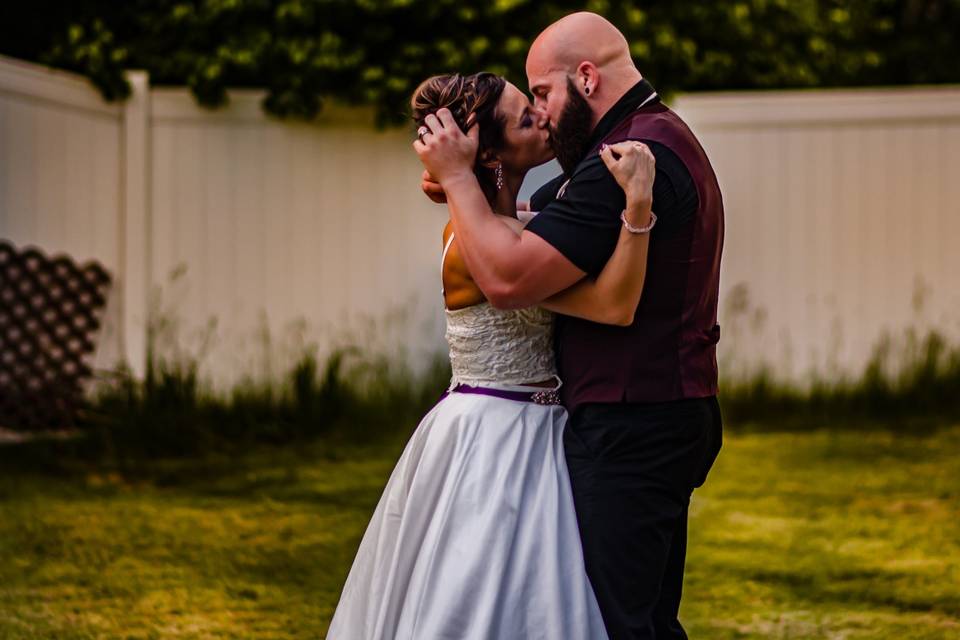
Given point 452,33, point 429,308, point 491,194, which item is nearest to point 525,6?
point 452,33

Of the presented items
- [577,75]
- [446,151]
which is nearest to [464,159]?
[446,151]

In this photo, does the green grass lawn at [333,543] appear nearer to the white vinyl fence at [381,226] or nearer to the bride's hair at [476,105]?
the white vinyl fence at [381,226]

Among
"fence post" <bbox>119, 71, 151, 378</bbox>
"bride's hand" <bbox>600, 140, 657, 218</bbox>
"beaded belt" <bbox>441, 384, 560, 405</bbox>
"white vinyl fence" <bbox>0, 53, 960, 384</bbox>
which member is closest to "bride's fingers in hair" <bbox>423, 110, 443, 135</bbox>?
"bride's hand" <bbox>600, 140, 657, 218</bbox>

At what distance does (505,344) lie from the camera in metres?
2.58

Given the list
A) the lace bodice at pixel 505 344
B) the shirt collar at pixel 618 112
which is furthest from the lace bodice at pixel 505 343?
the shirt collar at pixel 618 112

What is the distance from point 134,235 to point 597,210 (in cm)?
610

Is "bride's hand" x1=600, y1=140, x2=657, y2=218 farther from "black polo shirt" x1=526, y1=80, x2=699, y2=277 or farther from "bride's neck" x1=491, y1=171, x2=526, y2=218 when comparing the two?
"bride's neck" x1=491, y1=171, x2=526, y2=218

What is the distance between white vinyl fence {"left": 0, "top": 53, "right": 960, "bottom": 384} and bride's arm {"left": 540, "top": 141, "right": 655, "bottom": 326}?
18.9 feet

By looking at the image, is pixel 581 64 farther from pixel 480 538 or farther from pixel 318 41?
pixel 318 41

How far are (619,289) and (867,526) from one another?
3.84 m

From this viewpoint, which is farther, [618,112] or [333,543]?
[333,543]

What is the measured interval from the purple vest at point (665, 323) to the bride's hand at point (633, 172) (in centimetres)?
13

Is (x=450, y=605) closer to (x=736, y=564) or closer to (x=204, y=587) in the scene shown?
(x=204, y=587)

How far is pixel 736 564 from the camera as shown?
5137 millimetres
